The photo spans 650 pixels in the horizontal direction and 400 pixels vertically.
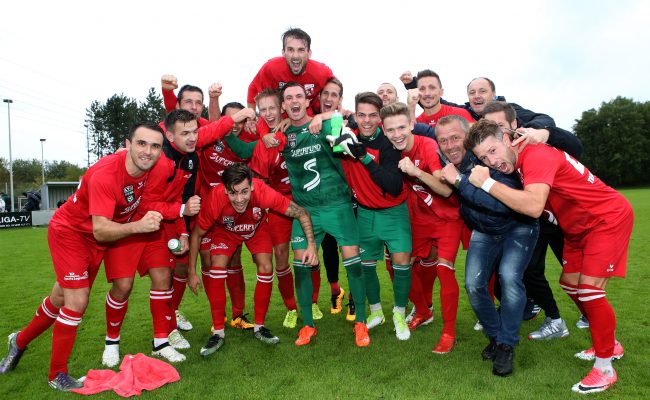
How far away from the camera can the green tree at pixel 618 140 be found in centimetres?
5356

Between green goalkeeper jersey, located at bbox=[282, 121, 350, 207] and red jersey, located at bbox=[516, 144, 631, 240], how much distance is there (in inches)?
73.3

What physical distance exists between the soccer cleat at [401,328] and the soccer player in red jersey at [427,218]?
0.37 metres

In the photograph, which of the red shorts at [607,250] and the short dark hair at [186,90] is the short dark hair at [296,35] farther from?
the red shorts at [607,250]

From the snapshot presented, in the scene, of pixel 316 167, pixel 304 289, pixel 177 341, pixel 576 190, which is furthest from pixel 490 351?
pixel 177 341

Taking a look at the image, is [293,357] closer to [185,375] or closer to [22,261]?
[185,375]

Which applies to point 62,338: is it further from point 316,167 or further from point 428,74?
point 428,74

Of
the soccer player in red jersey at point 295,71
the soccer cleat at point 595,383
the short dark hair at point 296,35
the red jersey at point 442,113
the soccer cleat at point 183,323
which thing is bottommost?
the soccer cleat at point 183,323

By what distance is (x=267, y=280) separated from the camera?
17.1 feet

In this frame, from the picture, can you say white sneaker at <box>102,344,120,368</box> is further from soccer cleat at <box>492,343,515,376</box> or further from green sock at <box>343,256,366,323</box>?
soccer cleat at <box>492,343,515,376</box>

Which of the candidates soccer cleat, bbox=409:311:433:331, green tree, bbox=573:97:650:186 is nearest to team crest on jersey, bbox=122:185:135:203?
soccer cleat, bbox=409:311:433:331

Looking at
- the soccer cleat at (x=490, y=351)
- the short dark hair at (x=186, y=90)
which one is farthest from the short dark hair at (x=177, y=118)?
the soccer cleat at (x=490, y=351)

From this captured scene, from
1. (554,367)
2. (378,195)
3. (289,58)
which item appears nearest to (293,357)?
(378,195)

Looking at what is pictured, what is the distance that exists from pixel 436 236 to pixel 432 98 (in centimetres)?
190

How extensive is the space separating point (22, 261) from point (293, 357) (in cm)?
1026
